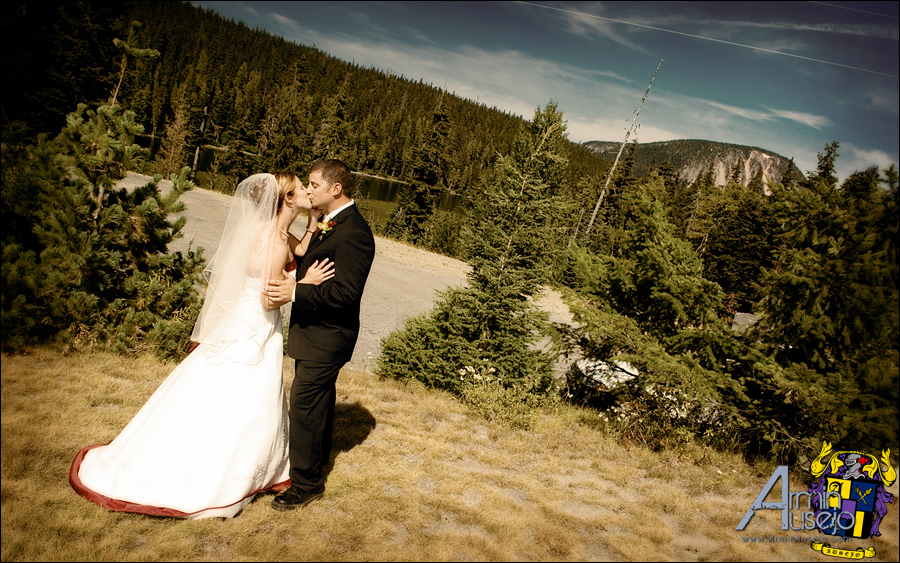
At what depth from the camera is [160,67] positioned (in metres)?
97.0

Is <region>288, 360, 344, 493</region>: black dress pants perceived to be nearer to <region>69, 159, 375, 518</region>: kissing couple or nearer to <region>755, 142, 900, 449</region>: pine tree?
<region>69, 159, 375, 518</region>: kissing couple

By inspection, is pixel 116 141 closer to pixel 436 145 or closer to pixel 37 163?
pixel 37 163

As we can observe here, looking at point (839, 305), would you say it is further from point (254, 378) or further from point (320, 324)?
point (254, 378)

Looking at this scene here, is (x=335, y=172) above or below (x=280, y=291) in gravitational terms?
above

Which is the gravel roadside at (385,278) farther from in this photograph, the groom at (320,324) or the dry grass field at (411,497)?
the groom at (320,324)

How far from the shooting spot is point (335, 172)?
354cm

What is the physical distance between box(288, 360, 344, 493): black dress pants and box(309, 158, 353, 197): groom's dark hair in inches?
56.2

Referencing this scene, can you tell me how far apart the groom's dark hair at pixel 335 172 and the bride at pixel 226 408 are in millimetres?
313

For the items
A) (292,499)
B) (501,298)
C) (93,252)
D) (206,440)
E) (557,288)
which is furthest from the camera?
(501,298)

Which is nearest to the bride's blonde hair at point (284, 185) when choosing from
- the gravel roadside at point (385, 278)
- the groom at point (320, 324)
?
the groom at point (320, 324)

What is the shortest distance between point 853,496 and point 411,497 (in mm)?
4146

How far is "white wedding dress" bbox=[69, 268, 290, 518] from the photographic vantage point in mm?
3184

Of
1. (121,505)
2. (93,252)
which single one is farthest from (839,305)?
(93,252)

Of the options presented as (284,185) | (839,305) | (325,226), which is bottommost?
(325,226)
